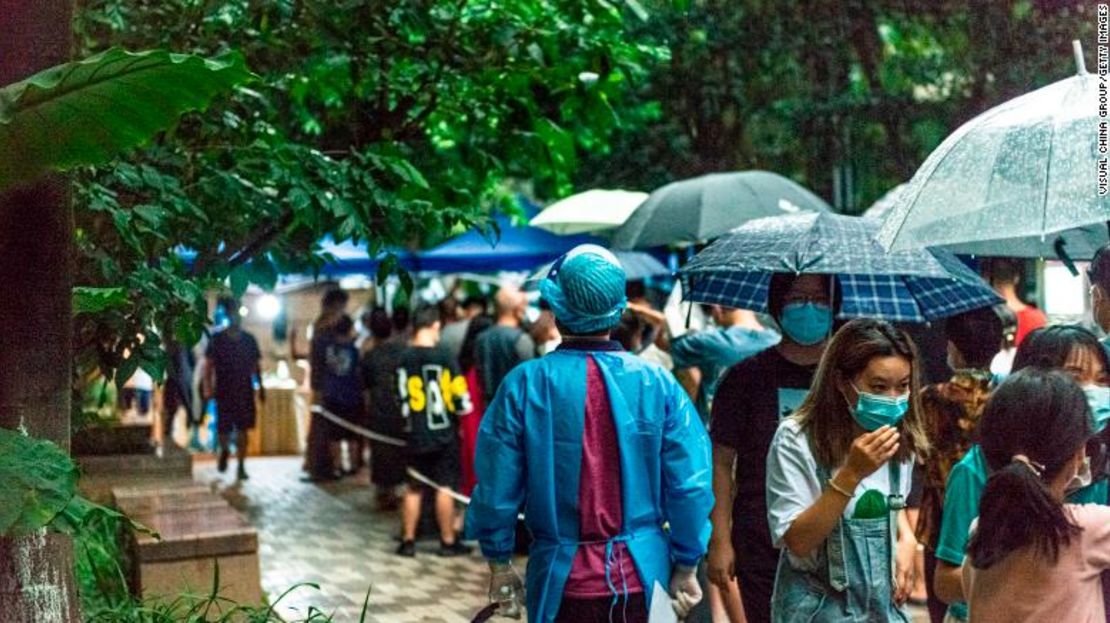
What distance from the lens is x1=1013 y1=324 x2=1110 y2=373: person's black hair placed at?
437 centimetres

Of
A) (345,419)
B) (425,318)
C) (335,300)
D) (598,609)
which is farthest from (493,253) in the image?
(598,609)

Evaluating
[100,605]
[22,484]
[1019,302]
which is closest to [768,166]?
[1019,302]

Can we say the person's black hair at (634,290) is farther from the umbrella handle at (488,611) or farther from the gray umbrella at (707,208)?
the umbrella handle at (488,611)

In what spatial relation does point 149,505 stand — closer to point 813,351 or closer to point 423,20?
point 423,20

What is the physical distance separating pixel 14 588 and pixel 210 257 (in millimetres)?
2331

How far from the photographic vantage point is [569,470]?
4332mm

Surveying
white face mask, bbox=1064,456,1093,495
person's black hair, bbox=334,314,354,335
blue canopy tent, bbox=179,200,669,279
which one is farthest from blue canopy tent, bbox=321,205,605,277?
white face mask, bbox=1064,456,1093,495

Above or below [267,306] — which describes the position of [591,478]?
below

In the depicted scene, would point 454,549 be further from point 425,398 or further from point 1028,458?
point 1028,458

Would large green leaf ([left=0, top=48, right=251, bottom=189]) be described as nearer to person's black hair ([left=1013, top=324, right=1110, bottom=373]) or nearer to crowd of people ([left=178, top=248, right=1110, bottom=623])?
crowd of people ([left=178, top=248, right=1110, bottom=623])

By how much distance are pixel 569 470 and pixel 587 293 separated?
21.8 inches

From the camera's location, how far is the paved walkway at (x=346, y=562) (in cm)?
911

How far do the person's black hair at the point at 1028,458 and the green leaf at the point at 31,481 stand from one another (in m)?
2.26

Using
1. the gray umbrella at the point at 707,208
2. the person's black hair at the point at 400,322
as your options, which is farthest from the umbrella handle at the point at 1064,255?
the person's black hair at the point at 400,322
